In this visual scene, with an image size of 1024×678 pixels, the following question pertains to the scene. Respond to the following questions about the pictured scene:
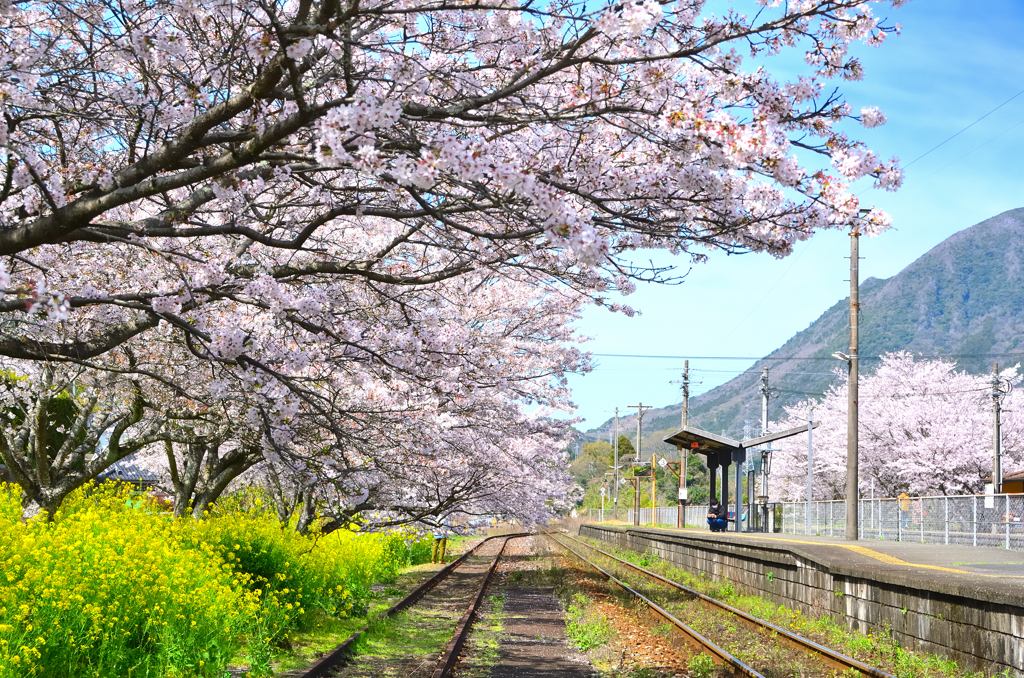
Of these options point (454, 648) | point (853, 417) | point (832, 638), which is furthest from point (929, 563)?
point (853, 417)

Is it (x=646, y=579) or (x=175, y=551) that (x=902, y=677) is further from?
(x=646, y=579)

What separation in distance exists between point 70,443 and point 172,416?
4140 mm

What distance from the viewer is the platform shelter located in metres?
28.9

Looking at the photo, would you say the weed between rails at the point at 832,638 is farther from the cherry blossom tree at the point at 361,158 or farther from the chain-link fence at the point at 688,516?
the chain-link fence at the point at 688,516

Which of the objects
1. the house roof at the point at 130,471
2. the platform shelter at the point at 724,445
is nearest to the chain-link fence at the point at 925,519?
the platform shelter at the point at 724,445

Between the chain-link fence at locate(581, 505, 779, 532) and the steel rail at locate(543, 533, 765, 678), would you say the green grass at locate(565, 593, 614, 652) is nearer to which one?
the steel rail at locate(543, 533, 765, 678)

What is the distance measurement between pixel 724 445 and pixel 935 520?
666 cm

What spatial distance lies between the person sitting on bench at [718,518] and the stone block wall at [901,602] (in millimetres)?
10931

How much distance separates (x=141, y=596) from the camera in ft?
27.2

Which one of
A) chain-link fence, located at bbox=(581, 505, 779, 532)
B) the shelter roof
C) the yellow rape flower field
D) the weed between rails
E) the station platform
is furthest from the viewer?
chain-link fence, located at bbox=(581, 505, 779, 532)

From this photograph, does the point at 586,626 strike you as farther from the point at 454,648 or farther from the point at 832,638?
the point at 832,638

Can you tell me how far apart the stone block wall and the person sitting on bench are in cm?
1093

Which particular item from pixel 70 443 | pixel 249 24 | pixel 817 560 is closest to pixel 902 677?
pixel 817 560

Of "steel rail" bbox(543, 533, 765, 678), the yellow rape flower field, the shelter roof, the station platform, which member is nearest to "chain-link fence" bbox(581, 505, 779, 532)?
the shelter roof
